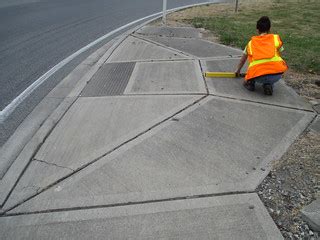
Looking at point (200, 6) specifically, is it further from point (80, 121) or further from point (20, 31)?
point (80, 121)

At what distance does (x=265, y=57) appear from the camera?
4.91m

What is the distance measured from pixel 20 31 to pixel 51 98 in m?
4.73

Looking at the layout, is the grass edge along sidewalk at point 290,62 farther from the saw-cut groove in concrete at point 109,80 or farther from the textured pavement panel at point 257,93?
the saw-cut groove in concrete at point 109,80

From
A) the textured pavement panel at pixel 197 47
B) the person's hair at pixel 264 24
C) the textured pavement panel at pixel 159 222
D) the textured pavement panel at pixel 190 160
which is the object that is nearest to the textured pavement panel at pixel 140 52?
the textured pavement panel at pixel 197 47

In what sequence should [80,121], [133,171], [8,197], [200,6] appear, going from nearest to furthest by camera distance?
1. [8,197]
2. [133,171]
3. [80,121]
4. [200,6]

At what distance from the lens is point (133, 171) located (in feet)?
10.9

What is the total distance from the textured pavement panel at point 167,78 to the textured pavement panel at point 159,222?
7.72ft

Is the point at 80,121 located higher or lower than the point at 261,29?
lower

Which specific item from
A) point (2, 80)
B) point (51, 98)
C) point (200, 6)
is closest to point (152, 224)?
point (51, 98)

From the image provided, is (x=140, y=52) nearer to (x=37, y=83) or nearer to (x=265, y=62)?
(x=37, y=83)

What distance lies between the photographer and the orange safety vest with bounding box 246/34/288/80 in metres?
4.88

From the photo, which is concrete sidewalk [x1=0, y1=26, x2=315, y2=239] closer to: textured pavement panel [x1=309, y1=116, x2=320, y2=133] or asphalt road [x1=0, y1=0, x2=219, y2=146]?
textured pavement panel [x1=309, y1=116, x2=320, y2=133]

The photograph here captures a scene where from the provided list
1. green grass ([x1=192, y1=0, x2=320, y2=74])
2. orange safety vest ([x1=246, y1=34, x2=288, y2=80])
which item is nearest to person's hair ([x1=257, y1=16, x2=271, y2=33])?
orange safety vest ([x1=246, y1=34, x2=288, y2=80])

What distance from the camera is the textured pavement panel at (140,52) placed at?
6531mm
